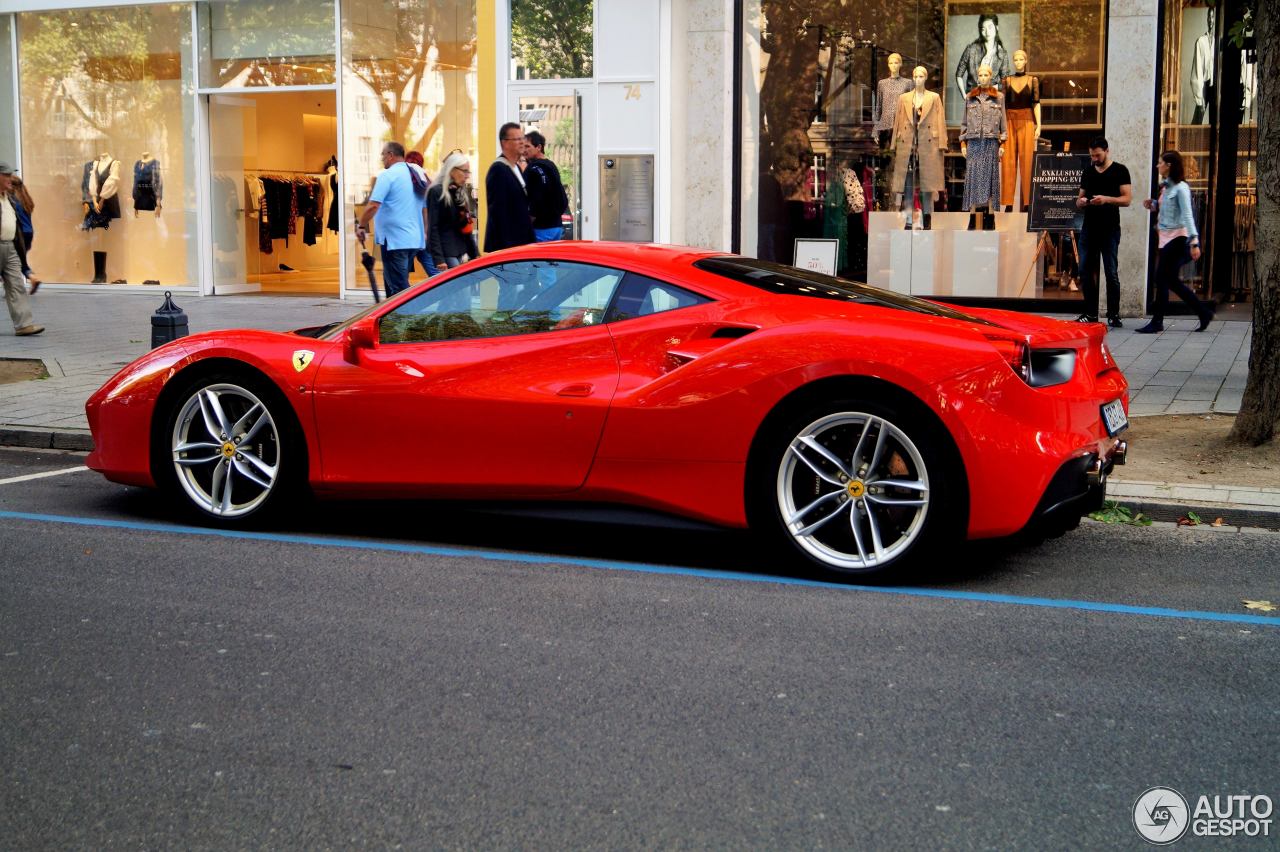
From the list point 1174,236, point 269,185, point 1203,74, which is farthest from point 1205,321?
point 269,185

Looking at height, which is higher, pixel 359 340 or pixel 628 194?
pixel 628 194

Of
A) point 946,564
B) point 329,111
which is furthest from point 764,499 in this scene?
point 329,111

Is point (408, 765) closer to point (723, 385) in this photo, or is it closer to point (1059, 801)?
point (1059, 801)

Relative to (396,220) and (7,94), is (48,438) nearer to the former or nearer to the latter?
(396,220)

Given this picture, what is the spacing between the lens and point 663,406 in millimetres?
5828

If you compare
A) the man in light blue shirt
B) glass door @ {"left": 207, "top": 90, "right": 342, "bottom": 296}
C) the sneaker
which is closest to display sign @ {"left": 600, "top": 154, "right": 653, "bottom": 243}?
the man in light blue shirt

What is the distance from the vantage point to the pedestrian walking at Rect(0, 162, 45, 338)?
15.1 metres

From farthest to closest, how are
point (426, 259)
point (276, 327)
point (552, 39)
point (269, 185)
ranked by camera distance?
1. point (269, 185)
2. point (552, 39)
3. point (276, 327)
4. point (426, 259)

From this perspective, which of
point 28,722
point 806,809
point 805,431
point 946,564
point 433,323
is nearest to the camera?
point 806,809

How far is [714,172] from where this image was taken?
691 inches

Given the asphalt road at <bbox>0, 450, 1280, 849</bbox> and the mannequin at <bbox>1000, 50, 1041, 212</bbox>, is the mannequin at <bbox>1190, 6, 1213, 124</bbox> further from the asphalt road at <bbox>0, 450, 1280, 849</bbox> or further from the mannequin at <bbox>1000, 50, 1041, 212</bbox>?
the asphalt road at <bbox>0, 450, 1280, 849</bbox>

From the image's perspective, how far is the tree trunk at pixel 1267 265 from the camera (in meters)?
7.98

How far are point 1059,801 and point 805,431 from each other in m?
2.30

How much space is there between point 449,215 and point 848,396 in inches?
375
